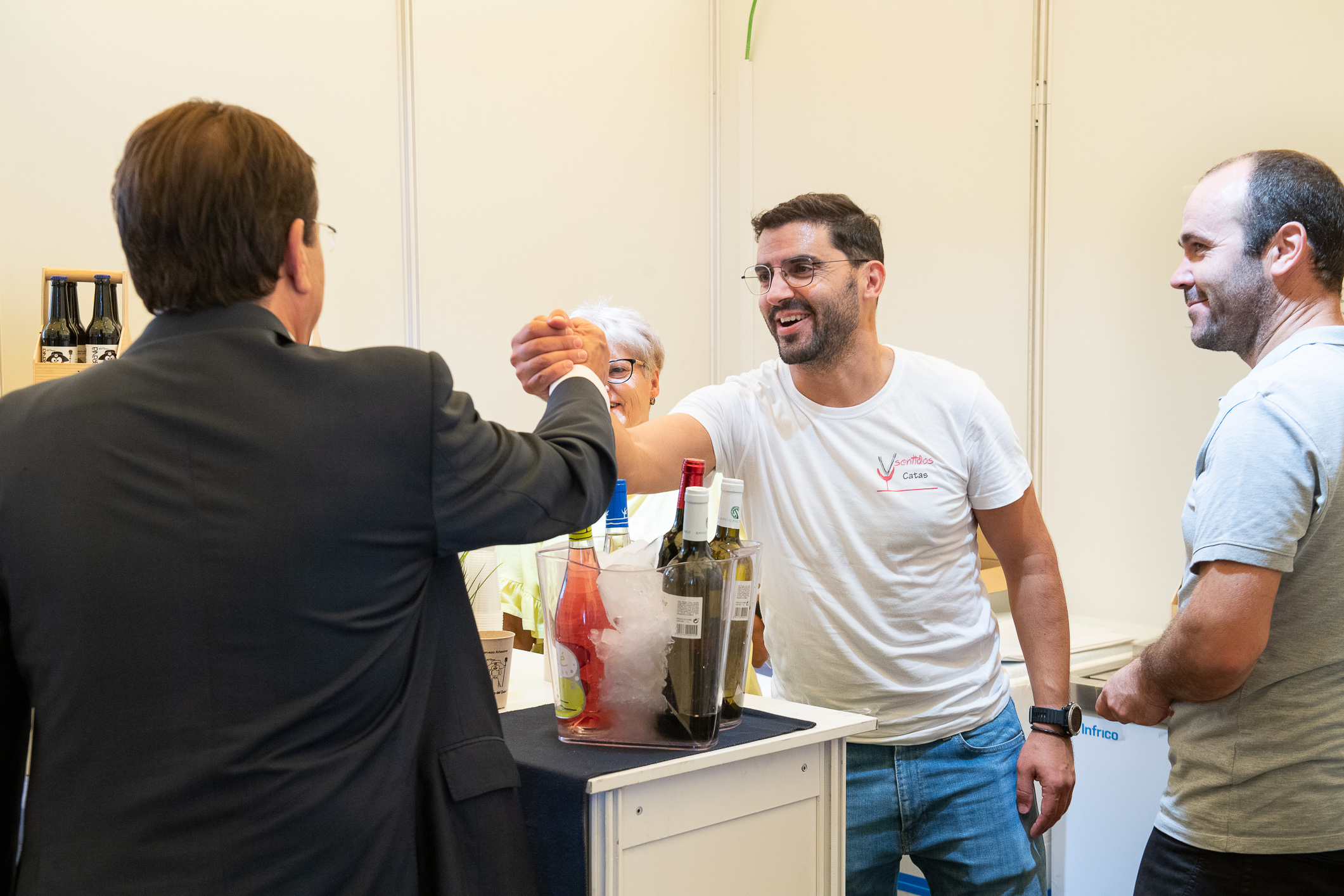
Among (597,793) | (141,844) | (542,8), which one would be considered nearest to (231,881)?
(141,844)

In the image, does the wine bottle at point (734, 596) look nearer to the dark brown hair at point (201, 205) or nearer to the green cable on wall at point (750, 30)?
the dark brown hair at point (201, 205)

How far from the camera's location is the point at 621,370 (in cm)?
255

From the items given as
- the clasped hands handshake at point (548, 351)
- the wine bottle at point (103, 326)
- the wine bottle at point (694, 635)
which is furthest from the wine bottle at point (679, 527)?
the wine bottle at point (103, 326)

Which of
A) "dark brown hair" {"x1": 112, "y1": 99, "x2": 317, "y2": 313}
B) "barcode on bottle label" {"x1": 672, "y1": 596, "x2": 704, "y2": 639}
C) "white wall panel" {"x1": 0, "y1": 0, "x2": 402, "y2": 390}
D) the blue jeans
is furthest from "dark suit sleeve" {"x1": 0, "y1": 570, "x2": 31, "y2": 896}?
"white wall panel" {"x1": 0, "y1": 0, "x2": 402, "y2": 390}

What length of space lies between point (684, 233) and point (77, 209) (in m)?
2.12

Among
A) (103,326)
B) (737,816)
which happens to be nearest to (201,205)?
(737,816)

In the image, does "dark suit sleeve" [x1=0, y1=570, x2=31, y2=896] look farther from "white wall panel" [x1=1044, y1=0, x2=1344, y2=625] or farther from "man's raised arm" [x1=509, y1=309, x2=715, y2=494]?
"white wall panel" [x1=1044, y1=0, x2=1344, y2=625]

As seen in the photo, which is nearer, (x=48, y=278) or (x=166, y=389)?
(x=166, y=389)

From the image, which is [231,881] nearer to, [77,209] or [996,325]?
[77,209]

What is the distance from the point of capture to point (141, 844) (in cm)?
82

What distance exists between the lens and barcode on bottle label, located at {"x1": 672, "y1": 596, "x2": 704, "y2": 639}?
1.04 metres

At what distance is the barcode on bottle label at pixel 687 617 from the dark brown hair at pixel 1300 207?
3.03 ft

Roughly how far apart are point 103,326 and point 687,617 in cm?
210

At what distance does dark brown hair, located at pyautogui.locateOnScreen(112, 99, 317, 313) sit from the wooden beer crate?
65.4 inches
